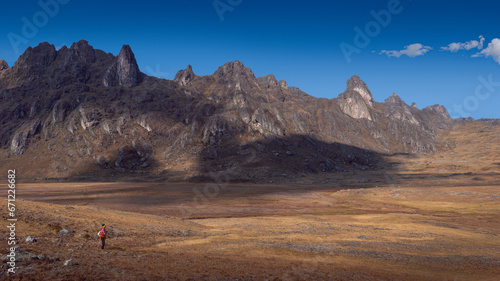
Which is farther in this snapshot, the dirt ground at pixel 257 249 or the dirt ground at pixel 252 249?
the dirt ground at pixel 257 249

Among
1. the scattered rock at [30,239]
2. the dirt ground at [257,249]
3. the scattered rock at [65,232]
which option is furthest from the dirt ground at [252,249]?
the scattered rock at [65,232]

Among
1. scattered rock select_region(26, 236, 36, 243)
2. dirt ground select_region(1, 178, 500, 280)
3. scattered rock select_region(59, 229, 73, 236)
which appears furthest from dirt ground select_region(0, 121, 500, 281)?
scattered rock select_region(59, 229, 73, 236)

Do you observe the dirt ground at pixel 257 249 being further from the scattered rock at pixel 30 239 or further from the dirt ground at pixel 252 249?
the scattered rock at pixel 30 239

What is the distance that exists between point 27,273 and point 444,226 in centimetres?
6407

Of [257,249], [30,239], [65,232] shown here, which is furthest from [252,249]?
[30,239]

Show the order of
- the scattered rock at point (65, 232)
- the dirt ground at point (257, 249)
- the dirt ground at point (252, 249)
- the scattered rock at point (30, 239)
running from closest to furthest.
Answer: the dirt ground at point (252, 249) → the dirt ground at point (257, 249) → the scattered rock at point (30, 239) → the scattered rock at point (65, 232)

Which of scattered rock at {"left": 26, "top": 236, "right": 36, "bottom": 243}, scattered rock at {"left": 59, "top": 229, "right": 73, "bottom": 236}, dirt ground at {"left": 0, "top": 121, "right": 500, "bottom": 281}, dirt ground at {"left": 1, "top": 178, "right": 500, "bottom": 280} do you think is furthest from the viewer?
scattered rock at {"left": 59, "top": 229, "right": 73, "bottom": 236}

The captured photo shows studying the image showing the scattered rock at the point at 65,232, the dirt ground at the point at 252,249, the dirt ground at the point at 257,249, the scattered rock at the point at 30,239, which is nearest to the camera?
the dirt ground at the point at 252,249

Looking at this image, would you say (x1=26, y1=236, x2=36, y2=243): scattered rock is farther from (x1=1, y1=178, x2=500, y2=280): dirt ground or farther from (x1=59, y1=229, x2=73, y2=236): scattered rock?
(x1=59, y1=229, x2=73, y2=236): scattered rock

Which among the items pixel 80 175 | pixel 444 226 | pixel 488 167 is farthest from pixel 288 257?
pixel 488 167

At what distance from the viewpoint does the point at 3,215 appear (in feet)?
113

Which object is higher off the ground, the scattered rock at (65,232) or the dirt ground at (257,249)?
the scattered rock at (65,232)

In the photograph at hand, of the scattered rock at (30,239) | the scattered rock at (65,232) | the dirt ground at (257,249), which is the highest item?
the scattered rock at (30,239)

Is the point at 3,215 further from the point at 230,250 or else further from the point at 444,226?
the point at 444,226
